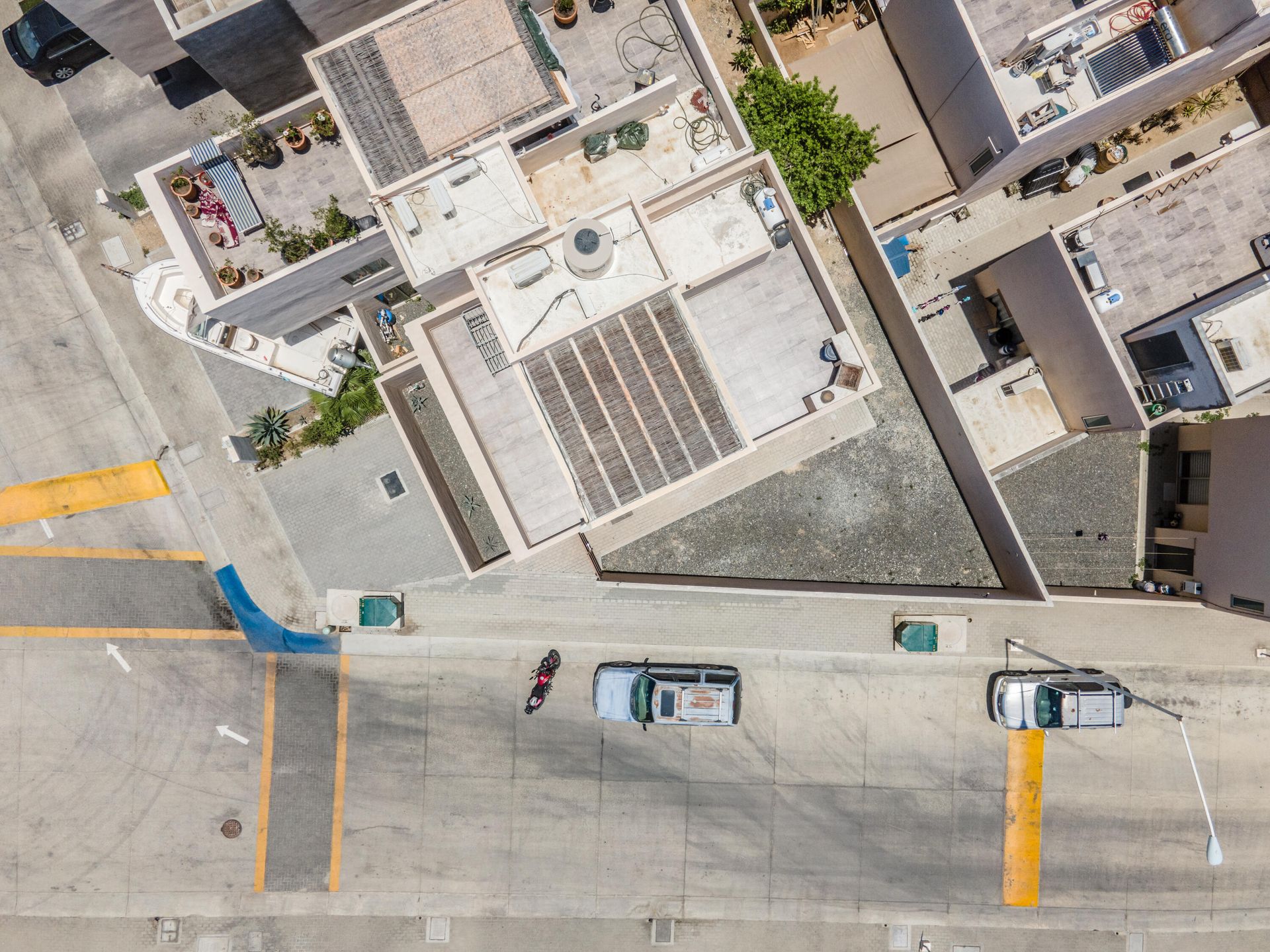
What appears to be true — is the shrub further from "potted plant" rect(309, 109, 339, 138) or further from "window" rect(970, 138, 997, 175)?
"window" rect(970, 138, 997, 175)

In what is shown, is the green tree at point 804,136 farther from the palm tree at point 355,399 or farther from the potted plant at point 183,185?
the potted plant at point 183,185

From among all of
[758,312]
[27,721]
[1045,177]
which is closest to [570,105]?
[758,312]

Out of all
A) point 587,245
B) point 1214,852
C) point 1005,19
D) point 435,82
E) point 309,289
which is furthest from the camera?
point 1214,852

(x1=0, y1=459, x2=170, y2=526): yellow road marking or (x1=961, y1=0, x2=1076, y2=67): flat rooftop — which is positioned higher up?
(x1=0, y1=459, x2=170, y2=526): yellow road marking

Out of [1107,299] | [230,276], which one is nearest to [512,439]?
[230,276]

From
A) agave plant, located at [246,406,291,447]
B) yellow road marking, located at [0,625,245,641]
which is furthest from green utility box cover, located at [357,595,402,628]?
agave plant, located at [246,406,291,447]

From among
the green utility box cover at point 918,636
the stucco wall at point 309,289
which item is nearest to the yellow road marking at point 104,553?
the stucco wall at point 309,289

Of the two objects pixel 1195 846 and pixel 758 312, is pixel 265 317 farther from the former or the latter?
pixel 1195 846

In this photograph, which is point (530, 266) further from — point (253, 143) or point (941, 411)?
point (941, 411)
